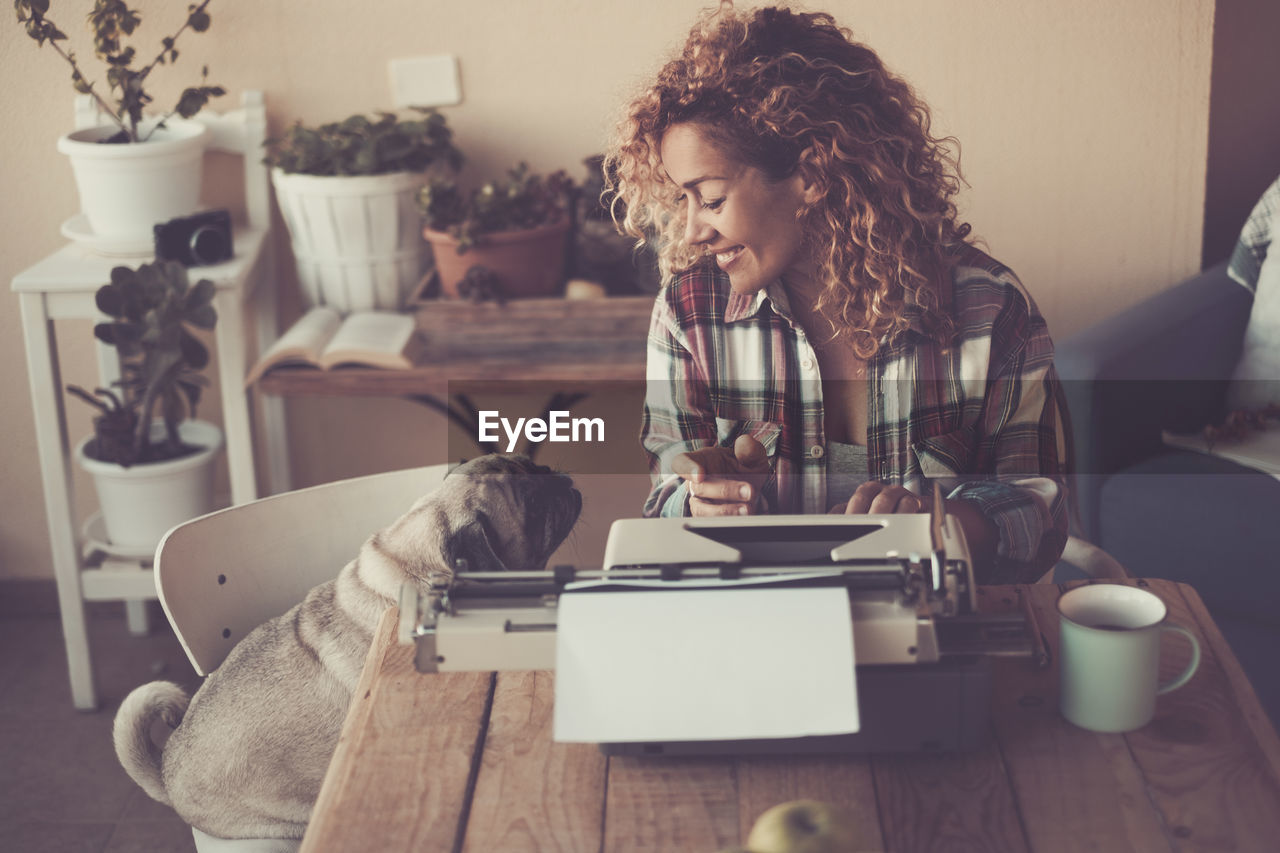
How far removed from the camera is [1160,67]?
2553 mm

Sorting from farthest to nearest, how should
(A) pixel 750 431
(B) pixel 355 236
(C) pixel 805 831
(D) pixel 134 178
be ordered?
(B) pixel 355 236
(D) pixel 134 178
(A) pixel 750 431
(C) pixel 805 831

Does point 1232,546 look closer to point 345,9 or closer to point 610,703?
point 610,703

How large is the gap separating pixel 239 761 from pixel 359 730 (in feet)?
1.62

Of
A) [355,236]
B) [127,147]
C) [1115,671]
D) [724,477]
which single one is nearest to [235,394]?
[355,236]

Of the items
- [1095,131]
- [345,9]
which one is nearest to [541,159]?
[345,9]

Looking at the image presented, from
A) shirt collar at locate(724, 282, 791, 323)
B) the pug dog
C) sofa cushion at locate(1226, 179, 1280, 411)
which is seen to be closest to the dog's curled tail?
the pug dog

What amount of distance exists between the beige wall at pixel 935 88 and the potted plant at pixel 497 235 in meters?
0.25

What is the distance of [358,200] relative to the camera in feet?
8.02

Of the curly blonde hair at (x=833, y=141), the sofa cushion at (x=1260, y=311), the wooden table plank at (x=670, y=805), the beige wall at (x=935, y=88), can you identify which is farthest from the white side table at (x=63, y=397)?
the sofa cushion at (x=1260, y=311)

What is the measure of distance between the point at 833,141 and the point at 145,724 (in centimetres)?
112

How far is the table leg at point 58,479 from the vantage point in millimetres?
2318

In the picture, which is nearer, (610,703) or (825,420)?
(610,703)
